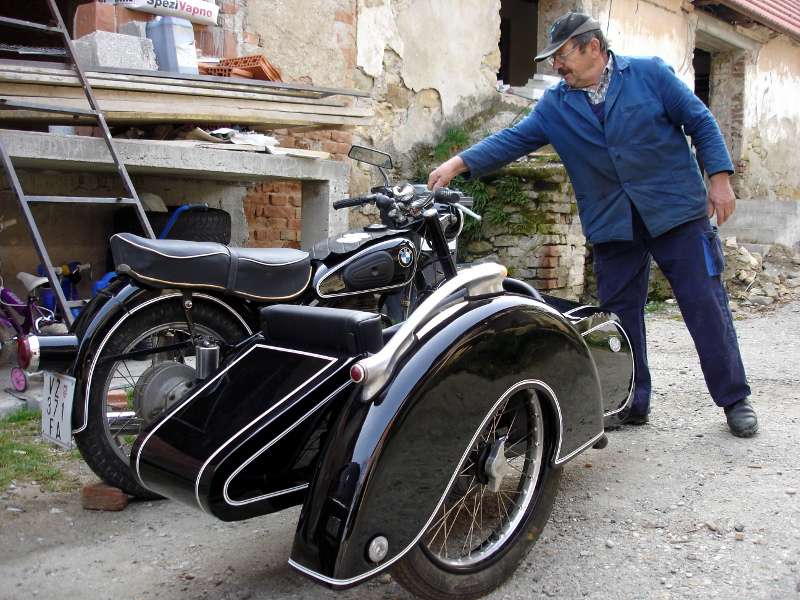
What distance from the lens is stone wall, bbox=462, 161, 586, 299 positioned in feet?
23.7

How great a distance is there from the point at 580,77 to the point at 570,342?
166 centimetres

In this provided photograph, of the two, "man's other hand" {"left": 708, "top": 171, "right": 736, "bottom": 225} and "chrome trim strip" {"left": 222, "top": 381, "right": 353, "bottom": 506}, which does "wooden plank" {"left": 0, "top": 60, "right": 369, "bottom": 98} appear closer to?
"man's other hand" {"left": 708, "top": 171, "right": 736, "bottom": 225}

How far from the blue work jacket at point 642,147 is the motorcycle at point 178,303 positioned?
2.25ft

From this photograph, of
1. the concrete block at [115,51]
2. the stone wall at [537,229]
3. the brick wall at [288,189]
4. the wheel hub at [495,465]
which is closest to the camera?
the wheel hub at [495,465]

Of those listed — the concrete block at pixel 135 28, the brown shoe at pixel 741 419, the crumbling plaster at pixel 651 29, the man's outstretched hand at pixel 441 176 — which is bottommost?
the brown shoe at pixel 741 419

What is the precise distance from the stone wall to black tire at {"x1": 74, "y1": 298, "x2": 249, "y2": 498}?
14.7 feet

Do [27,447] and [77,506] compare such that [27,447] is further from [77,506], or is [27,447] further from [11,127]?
[11,127]

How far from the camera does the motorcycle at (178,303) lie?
276 centimetres

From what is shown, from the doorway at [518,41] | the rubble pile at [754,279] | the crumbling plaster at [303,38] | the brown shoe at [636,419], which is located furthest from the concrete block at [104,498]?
the doorway at [518,41]

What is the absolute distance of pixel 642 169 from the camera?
3.51 m

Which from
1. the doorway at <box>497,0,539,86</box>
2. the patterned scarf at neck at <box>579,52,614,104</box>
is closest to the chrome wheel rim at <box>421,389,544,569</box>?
the patterned scarf at neck at <box>579,52,614,104</box>

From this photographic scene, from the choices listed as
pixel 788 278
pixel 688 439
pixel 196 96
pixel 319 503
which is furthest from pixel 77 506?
pixel 788 278

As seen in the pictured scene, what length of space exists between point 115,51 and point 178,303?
284 cm

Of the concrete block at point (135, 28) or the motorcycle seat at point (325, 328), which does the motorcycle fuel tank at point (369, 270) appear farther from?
the concrete block at point (135, 28)
